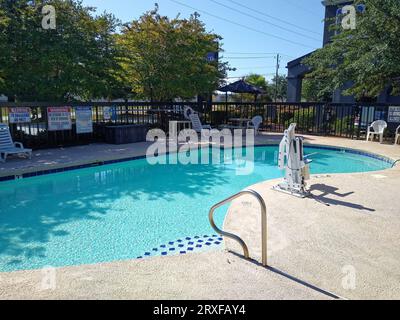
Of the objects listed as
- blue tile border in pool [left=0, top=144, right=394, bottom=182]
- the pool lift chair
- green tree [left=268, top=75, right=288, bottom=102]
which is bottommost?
blue tile border in pool [left=0, top=144, right=394, bottom=182]

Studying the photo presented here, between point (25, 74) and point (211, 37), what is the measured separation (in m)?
7.69

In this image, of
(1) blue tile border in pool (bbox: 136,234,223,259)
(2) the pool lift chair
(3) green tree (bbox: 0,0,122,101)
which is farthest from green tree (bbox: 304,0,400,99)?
(1) blue tile border in pool (bbox: 136,234,223,259)

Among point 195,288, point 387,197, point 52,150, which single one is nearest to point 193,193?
point 387,197

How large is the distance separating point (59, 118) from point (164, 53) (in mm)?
4764

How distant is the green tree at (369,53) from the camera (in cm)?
881

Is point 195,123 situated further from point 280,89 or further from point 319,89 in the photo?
point 280,89

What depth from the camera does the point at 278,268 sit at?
2785mm

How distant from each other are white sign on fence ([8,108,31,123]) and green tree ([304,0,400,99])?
30.6ft

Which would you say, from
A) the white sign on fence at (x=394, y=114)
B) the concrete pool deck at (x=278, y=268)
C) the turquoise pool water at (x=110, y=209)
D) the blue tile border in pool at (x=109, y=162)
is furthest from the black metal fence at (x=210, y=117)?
the concrete pool deck at (x=278, y=268)

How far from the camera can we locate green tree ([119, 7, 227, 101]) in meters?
11.7

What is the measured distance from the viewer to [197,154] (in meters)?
9.56

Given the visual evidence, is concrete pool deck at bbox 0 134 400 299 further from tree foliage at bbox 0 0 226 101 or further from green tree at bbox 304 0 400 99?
tree foliage at bbox 0 0 226 101

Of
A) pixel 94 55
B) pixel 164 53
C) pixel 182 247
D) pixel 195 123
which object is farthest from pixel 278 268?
pixel 164 53

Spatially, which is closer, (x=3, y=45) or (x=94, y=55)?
(x=3, y=45)
